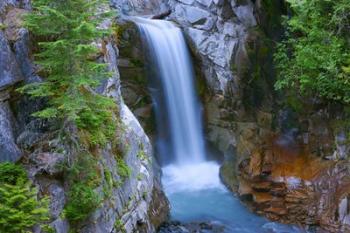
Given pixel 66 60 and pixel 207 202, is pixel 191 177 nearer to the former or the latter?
pixel 207 202

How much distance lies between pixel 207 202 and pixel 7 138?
7.05 m

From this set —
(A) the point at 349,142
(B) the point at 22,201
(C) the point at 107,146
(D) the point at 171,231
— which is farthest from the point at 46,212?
(A) the point at 349,142

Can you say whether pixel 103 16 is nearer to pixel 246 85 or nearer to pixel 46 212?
pixel 46 212

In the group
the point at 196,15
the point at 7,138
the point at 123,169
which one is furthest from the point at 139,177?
the point at 196,15

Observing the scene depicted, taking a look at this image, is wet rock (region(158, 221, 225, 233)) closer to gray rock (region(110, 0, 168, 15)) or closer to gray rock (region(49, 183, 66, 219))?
gray rock (region(49, 183, 66, 219))

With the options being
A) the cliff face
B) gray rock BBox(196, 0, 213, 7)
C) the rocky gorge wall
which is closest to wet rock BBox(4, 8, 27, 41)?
the cliff face

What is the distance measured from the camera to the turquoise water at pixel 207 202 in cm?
1126

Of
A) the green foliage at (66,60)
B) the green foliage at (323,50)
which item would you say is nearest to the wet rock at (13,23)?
the green foliage at (66,60)

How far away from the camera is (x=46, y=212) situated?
607 cm

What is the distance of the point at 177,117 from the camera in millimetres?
14375

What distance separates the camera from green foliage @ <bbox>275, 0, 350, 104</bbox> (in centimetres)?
1155

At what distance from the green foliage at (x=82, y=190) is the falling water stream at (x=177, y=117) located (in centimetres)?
590

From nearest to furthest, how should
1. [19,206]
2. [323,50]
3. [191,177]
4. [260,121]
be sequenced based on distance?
[19,206], [323,50], [191,177], [260,121]

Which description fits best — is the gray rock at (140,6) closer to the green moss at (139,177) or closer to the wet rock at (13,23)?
the green moss at (139,177)
